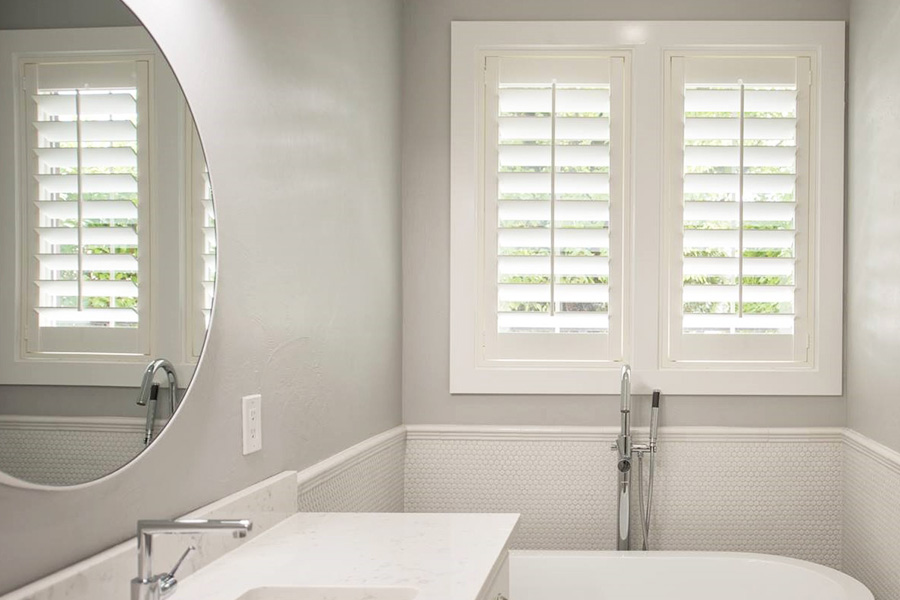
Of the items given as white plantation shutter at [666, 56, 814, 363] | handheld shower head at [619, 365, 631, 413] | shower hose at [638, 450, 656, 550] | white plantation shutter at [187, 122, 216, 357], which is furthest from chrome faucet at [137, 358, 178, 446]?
white plantation shutter at [666, 56, 814, 363]

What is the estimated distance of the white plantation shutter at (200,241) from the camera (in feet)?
5.21

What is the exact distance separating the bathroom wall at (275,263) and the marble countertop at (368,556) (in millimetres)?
140

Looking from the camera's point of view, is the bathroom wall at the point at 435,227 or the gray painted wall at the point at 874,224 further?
the bathroom wall at the point at 435,227

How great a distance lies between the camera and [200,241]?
161cm

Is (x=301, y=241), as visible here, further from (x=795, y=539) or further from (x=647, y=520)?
(x=795, y=539)

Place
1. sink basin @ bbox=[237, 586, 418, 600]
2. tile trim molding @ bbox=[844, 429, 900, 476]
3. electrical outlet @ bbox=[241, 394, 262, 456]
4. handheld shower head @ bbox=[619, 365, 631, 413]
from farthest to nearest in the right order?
1. handheld shower head @ bbox=[619, 365, 631, 413]
2. tile trim molding @ bbox=[844, 429, 900, 476]
3. electrical outlet @ bbox=[241, 394, 262, 456]
4. sink basin @ bbox=[237, 586, 418, 600]

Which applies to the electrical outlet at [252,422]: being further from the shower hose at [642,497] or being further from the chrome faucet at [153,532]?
the shower hose at [642,497]

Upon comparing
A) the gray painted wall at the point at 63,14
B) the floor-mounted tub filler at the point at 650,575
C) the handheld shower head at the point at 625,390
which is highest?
the gray painted wall at the point at 63,14

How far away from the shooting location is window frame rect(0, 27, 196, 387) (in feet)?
3.73

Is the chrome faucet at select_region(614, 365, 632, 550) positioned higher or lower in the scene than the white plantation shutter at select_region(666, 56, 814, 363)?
lower

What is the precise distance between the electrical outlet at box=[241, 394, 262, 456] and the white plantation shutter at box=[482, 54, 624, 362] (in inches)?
56.2

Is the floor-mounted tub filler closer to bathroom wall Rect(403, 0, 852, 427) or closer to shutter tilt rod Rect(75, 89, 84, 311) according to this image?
bathroom wall Rect(403, 0, 852, 427)

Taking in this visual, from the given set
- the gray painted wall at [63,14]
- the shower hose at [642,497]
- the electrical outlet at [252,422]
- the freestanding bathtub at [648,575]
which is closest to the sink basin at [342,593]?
the electrical outlet at [252,422]

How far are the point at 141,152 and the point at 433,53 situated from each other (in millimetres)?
2058
